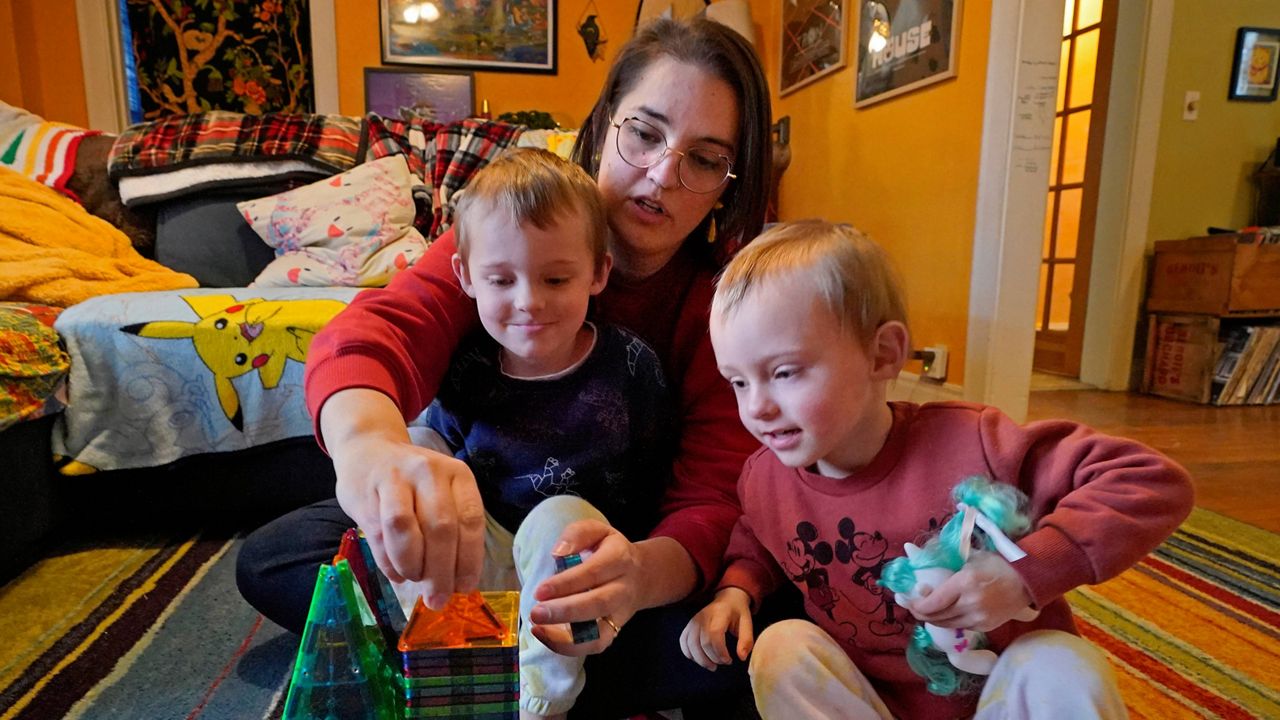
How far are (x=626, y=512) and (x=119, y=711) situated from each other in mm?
654

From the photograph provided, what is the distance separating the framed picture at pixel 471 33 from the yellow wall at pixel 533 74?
0.05m

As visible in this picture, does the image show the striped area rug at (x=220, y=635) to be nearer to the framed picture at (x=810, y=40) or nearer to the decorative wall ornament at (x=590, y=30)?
the framed picture at (x=810, y=40)

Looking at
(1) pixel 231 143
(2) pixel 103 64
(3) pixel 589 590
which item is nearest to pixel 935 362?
(3) pixel 589 590

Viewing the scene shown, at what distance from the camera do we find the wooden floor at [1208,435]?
5.43ft

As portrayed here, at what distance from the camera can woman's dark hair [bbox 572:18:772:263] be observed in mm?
849

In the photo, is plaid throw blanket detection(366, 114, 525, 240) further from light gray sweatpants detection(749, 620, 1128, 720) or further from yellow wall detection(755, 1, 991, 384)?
light gray sweatpants detection(749, 620, 1128, 720)

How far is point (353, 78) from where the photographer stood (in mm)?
3188

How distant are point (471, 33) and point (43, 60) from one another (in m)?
1.69

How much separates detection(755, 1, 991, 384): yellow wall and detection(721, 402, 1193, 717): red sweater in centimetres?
126

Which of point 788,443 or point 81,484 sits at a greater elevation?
point 788,443

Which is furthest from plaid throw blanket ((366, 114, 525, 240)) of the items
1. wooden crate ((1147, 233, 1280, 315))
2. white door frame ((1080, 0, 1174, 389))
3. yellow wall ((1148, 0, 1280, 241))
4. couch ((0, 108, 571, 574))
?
yellow wall ((1148, 0, 1280, 241))

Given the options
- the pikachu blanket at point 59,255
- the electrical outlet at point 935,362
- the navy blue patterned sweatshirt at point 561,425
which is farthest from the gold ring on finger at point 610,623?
the electrical outlet at point 935,362

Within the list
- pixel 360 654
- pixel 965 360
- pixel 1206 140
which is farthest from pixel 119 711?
pixel 1206 140

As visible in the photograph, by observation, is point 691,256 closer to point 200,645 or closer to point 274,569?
point 274,569
